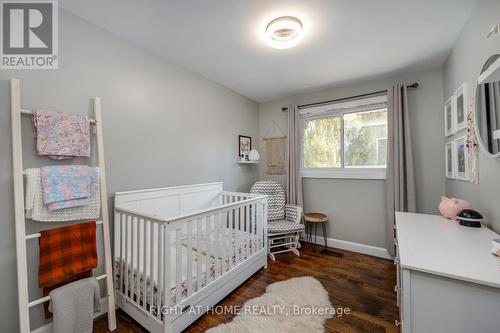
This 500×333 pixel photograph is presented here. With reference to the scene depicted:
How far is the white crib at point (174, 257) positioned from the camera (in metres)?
1.41

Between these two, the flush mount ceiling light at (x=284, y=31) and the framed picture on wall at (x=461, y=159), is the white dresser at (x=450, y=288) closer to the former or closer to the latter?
the framed picture on wall at (x=461, y=159)

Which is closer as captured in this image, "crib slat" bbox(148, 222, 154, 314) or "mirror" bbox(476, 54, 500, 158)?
"mirror" bbox(476, 54, 500, 158)

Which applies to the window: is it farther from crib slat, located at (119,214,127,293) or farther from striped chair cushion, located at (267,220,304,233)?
crib slat, located at (119,214,127,293)

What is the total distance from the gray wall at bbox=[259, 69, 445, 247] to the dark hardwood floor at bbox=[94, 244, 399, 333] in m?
0.39

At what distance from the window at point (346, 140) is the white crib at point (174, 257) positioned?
146cm

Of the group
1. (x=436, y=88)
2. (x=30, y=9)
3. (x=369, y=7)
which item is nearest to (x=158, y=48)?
(x=30, y=9)

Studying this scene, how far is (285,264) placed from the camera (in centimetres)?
254

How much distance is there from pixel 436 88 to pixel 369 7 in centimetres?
168

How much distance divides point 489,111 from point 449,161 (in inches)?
42.2

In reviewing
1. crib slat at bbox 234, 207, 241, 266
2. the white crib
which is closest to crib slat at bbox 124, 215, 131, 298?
the white crib

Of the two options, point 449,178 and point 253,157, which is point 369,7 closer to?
point 449,178

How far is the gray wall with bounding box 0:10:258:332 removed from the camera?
1.31m

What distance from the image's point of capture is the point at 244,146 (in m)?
3.45

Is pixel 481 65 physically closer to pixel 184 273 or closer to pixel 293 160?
pixel 293 160
